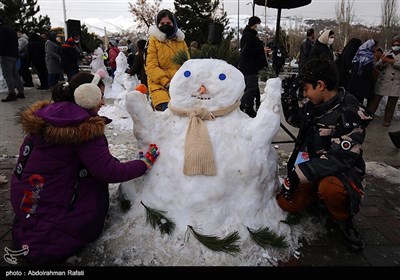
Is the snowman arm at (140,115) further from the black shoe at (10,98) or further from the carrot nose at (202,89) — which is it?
the black shoe at (10,98)

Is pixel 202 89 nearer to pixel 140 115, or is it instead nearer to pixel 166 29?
pixel 140 115

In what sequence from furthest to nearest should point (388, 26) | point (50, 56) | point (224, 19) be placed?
point (388, 26) → point (224, 19) → point (50, 56)

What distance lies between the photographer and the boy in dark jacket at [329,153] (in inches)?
100

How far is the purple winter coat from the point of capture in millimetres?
2279

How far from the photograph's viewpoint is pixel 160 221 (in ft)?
8.45

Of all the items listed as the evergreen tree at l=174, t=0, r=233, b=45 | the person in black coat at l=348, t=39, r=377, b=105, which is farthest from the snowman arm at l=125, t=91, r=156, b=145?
the evergreen tree at l=174, t=0, r=233, b=45

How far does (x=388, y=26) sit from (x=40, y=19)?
1068 inches

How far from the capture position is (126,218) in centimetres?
277

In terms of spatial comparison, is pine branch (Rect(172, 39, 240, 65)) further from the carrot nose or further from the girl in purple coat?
the girl in purple coat

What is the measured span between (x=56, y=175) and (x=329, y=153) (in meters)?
1.96

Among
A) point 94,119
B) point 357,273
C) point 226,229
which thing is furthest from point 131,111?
point 357,273

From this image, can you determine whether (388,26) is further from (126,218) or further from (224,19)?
(126,218)

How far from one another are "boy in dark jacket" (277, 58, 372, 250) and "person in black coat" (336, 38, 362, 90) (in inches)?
204

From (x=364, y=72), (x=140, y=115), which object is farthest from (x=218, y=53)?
(x=364, y=72)
